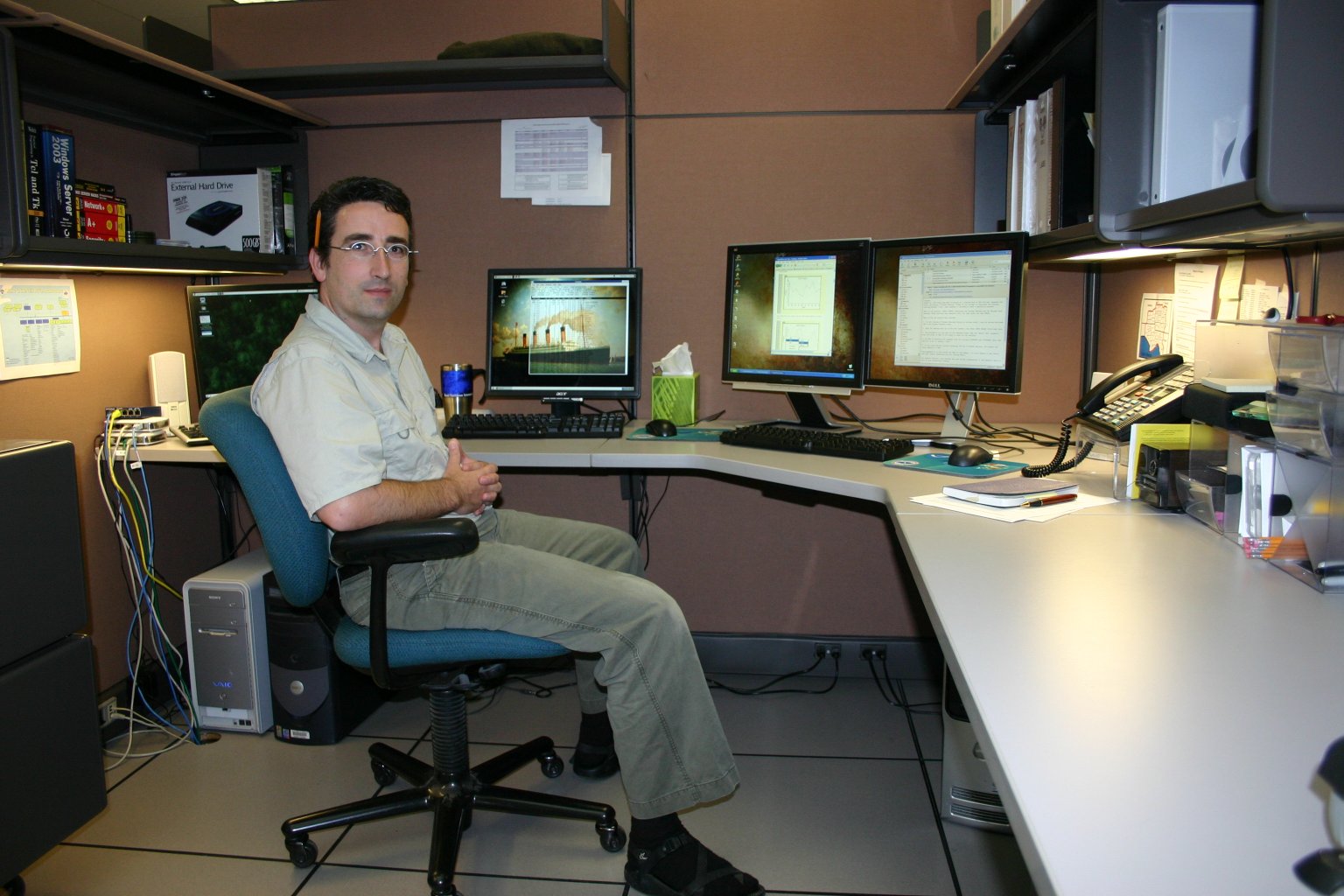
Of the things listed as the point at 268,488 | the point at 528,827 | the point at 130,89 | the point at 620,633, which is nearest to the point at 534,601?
the point at 620,633

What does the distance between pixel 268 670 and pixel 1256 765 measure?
2260 mm

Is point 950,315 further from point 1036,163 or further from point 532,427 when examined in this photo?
point 532,427

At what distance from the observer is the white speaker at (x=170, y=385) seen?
8.48 feet

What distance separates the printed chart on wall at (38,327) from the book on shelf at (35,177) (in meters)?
0.27

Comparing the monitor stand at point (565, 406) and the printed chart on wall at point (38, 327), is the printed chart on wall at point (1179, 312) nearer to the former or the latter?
the monitor stand at point (565, 406)

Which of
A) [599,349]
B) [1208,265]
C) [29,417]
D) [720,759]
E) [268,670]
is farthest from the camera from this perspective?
[599,349]

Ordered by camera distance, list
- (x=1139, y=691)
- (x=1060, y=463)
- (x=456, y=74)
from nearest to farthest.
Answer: (x=1139, y=691)
(x=1060, y=463)
(x=456, y=74)

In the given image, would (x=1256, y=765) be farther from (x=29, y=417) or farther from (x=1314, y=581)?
(x=29, y=417)

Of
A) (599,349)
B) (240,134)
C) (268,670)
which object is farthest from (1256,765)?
(240,134)

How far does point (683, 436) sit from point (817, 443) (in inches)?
14.9

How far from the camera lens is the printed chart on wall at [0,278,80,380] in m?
2.16

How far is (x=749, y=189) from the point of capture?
8.75 feet

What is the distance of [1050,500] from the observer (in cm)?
165

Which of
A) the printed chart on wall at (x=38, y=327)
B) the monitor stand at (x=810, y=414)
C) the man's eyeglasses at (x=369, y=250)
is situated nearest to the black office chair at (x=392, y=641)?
the man's eyeglasses at (x=369, y=250)
